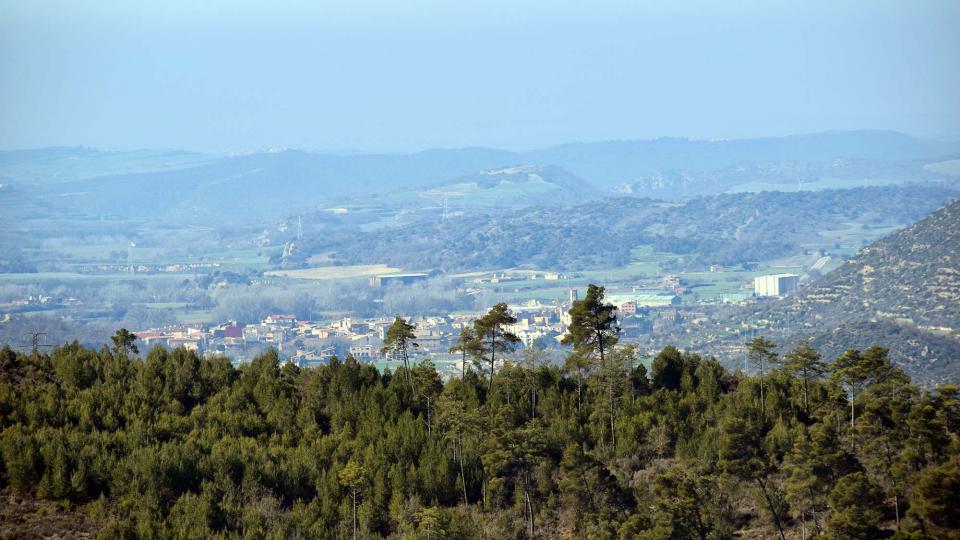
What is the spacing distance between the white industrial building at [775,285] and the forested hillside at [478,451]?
100483mm

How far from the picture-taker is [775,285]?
5472 inches

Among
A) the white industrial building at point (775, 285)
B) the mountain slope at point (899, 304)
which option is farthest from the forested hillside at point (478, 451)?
the white industrial building at point (775, 285)

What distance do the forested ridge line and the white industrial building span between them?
100221 mm

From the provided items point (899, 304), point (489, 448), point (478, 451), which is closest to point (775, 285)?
point (899, 304)

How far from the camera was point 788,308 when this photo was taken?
103375mm

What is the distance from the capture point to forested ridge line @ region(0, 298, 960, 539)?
93.7 feet

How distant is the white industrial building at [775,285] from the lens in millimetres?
137137

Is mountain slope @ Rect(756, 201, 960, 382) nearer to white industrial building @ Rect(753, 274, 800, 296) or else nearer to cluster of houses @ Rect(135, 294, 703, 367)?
cluster of houses @ Rect(135, 294, 703, 367)

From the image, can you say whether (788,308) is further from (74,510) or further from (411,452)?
(74,510)

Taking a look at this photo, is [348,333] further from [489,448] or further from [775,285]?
[489,448]

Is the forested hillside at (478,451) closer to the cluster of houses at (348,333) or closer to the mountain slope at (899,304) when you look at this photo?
the mountain slope at (899,304)

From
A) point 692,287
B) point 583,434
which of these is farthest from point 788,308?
point 583,434

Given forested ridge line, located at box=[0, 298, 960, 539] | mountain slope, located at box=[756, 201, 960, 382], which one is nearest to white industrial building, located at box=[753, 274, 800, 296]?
mountain slope, located at box=[756, 201, 960, 382]

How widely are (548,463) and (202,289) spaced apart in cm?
13394
